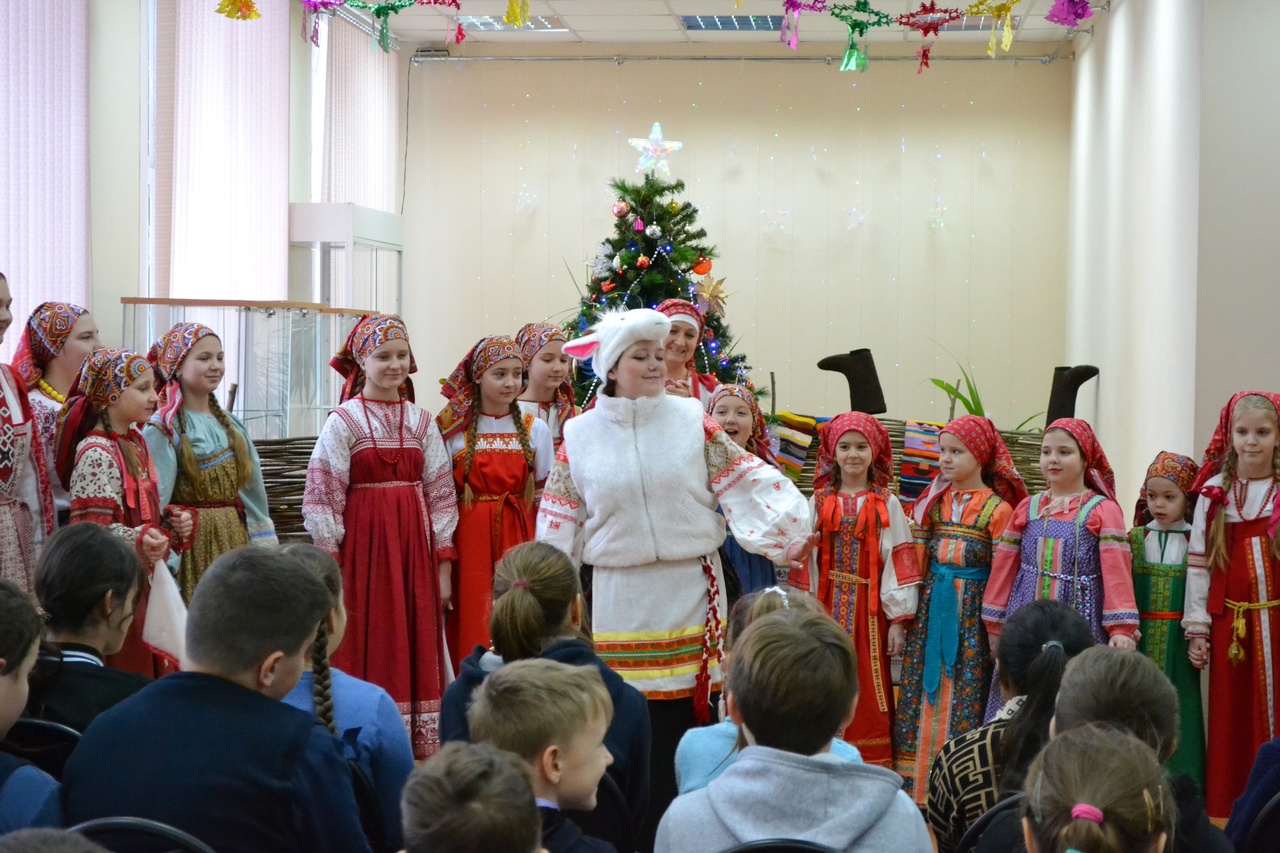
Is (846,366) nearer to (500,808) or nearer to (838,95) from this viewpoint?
(838,95)

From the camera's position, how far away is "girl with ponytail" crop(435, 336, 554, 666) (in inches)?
175

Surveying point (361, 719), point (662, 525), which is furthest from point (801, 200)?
point (361, 719)

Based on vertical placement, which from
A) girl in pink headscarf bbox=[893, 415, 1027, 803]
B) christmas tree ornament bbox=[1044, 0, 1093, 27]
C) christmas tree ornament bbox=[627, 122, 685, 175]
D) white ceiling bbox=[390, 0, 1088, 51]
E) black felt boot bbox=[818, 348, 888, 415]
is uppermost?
white ceiling bbox=[390, 0, 1088, 51]

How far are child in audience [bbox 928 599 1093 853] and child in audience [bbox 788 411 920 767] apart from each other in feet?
5.53

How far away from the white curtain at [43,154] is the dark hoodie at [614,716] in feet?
13.8

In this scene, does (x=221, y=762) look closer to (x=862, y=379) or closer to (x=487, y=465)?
(x=487, y=465)

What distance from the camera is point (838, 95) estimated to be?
9922 millimetres

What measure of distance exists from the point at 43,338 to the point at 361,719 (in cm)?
253

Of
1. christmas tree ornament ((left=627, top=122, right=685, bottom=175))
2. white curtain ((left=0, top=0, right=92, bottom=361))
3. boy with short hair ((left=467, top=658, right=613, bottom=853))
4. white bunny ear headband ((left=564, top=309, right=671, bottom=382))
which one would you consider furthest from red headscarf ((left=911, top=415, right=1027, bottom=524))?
christmas tree ornament ((left=627, top=122, right=685, bottom=175))

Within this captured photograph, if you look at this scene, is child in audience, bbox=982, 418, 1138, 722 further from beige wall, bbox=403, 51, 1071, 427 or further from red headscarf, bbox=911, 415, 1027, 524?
beige wall, bbox=403, 51, 1071, 427

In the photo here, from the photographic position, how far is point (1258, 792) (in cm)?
215

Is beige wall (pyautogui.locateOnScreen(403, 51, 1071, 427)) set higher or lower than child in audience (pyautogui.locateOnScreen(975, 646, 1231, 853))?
higher

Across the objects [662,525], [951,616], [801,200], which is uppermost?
[801,200]

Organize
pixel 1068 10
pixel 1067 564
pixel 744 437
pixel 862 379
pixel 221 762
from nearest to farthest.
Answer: pixel 221 762, pixel 1067 564, pixel 744 437, pixel 1068 10, pixel 862 379
